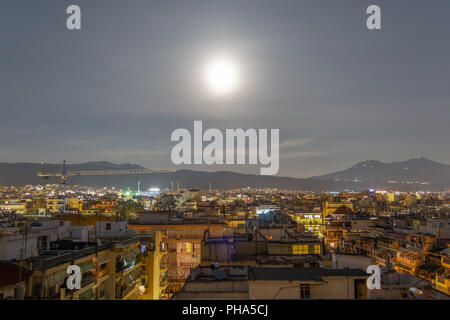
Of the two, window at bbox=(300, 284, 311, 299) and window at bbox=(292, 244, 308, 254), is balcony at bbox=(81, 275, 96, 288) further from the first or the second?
window at bbox=(292, 244, 308, 254)

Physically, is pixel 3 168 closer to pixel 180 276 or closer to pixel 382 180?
pixel 180 276

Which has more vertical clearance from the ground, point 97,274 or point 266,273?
point 266,273

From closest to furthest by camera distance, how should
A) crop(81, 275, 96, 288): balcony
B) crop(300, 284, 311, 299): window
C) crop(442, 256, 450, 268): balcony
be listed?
crop(300, 284, 311, 299): window → crop(81, 275, 96, 288): balcony → crop(442, 256, 450, 268): balcony

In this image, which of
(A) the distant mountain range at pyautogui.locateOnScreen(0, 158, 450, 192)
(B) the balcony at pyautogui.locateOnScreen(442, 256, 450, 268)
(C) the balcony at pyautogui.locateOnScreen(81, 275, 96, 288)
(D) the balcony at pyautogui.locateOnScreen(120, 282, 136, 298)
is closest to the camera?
(C) the balcony at pyautogui.locateOnScreen(81, 275, 96, 288)

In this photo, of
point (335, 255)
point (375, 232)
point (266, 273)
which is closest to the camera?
point (266, 273)

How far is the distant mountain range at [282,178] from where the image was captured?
9388cm

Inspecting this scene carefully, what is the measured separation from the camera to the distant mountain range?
3696 inches

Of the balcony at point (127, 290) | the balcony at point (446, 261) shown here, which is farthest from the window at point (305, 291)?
the balcony at point (446, 261)

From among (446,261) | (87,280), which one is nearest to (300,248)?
(87,280)

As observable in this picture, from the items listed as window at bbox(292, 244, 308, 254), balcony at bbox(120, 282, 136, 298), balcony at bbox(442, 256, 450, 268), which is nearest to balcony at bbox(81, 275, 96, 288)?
balcony at bbox(120, 282, 136, 298)

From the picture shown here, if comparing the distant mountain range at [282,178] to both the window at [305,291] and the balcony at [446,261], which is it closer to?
the balcony at [446,261]
